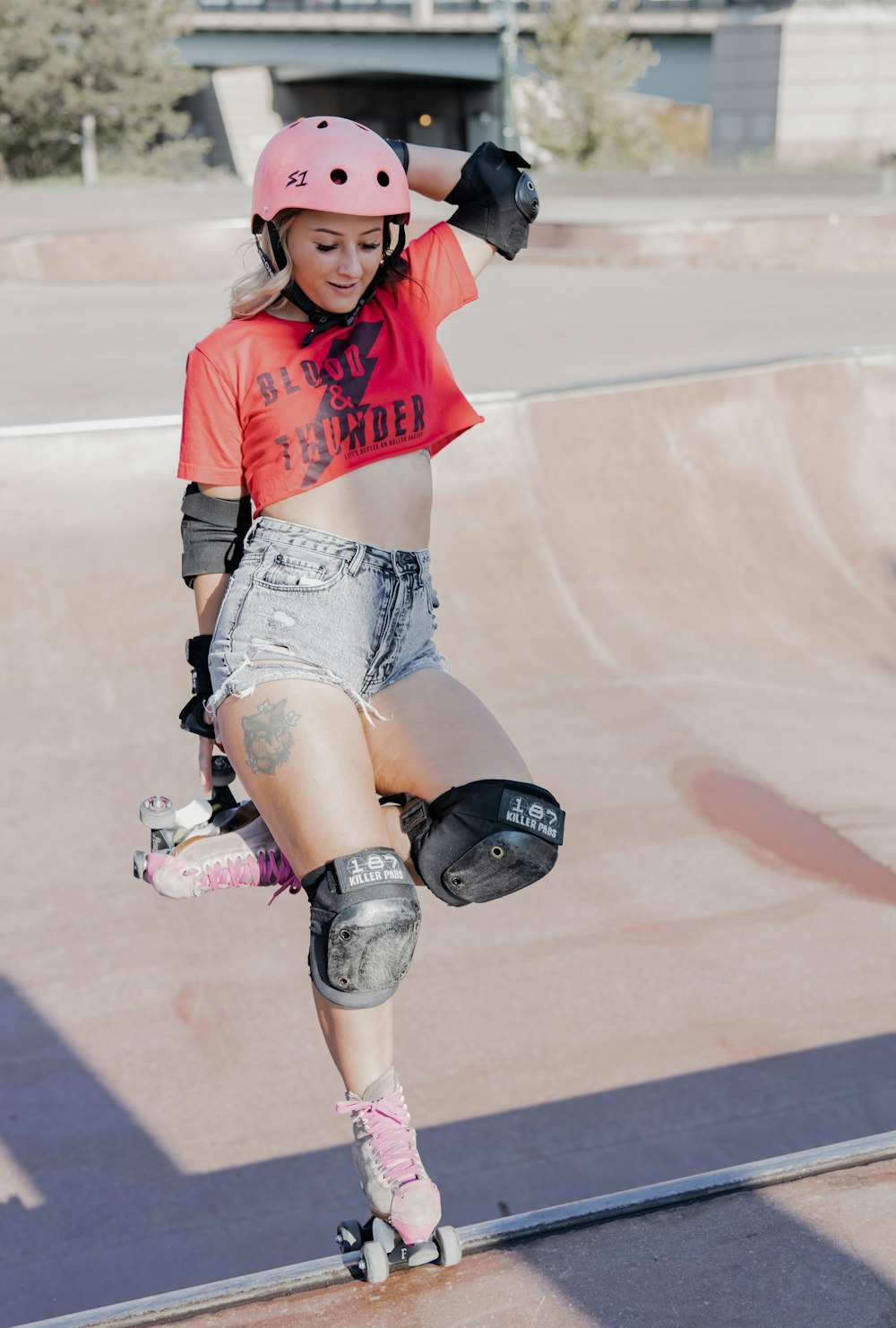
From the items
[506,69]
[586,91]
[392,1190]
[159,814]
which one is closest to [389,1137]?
[392,1190]

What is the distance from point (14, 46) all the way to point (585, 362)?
28984mm

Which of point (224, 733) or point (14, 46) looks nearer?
point (224, 733)

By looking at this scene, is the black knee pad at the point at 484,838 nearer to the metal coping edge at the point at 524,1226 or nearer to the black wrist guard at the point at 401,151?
the metal coping edge at the point at 524,1226

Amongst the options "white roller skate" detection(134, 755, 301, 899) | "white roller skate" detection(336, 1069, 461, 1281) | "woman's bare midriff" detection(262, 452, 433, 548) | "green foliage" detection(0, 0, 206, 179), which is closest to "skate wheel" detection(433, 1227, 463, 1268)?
"white roller skate" detection(336, 1069, 461, 1281)

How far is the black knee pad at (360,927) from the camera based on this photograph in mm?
2383

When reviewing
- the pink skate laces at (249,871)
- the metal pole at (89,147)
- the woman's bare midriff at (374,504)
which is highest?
the woman's bare midriff at (374,504)

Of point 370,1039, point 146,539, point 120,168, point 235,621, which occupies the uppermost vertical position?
point 235,621

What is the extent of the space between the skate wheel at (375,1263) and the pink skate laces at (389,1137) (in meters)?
0.13

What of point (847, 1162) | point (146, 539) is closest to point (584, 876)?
point (847, 1162)

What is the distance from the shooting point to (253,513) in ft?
9.10

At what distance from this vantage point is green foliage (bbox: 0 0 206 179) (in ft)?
106

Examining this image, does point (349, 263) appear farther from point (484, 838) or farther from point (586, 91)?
point (586, 91)

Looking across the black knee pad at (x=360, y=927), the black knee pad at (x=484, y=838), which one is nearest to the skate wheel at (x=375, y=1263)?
the black knee pad at (x=360, y=927)

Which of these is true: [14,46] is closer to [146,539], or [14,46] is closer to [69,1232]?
[146,539]
